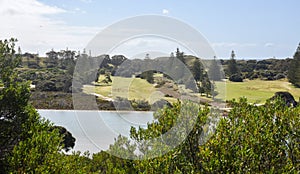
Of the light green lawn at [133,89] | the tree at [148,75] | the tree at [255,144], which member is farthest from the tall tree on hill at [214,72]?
the tree at [148,75]

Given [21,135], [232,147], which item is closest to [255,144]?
[232,147]

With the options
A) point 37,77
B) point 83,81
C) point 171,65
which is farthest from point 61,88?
point 171,65

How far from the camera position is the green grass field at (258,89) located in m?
72.9

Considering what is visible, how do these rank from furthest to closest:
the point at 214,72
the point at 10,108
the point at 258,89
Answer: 1. the point at 258,89
2. the point at 214,72
3. the point at 10,108

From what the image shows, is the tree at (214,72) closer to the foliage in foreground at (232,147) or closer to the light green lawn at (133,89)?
the foliage in foreground at (232,147)

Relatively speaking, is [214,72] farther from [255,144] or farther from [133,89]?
[255,144]

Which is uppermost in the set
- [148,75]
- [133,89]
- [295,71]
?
[295,71]

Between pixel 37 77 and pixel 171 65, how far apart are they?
3110 inches

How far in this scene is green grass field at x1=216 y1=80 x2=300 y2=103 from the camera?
A: 7293 centimetres

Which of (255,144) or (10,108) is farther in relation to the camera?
(10,108)

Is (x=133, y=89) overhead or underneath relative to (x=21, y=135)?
overhead

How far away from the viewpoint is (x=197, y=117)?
46.3ft

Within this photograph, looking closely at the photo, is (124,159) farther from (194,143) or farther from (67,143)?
(67,143)

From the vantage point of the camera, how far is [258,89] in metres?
82.1
